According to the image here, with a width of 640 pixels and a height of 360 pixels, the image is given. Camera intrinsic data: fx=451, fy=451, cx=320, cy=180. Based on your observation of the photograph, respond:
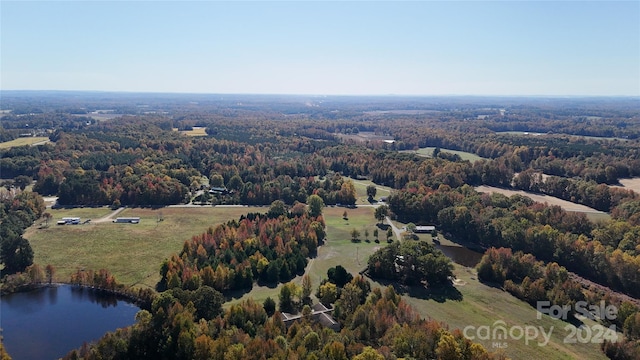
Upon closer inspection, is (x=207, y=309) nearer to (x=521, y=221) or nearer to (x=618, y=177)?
(x=521, y=221)

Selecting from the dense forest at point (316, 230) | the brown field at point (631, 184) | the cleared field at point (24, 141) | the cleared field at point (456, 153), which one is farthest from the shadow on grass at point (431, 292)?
the cleared field at point (24, 141)

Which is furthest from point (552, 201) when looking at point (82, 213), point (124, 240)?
point (82, 213)

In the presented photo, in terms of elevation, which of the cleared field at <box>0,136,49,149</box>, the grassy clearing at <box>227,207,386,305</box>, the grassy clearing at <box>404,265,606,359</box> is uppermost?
the cleared field at <box>0,136,49,149</box>

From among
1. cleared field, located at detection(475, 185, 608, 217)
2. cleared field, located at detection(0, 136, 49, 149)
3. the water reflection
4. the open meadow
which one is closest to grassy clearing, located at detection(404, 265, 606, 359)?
the water reflection

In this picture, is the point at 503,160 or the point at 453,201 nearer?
the point at 453,201

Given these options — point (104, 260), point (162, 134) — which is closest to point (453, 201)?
point (104, 260)

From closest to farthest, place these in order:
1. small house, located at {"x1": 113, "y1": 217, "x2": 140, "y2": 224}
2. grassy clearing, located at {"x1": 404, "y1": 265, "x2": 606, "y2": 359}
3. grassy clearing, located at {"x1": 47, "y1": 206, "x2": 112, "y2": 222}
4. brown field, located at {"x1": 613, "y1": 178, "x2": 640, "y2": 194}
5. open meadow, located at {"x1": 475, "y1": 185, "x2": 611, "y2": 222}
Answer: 1. grassy clearing, located at {"x1": 404, "y1": 265, "x2": 606, "y2": 359}
2. small house, located at {"x1": 113, "y1": 217, "x2": 140, "y2": 224}
3. grassy clearing, located at {"x1": 47, "y1": 206, "x2": 112, "y2": 222}
4. open meadow, located at {"x1": 475, "y1": 185, "x2": 611, "y2": 222}
5. brown field, located at {"x1": 613, "y1": 178, "x2": 640, "y2": 194}

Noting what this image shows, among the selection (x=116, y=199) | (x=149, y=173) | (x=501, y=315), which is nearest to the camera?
(x=501, y=315)

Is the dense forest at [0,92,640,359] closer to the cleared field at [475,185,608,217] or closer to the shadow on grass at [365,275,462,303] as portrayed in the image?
the shadow on grass at [365,275,462,303]
